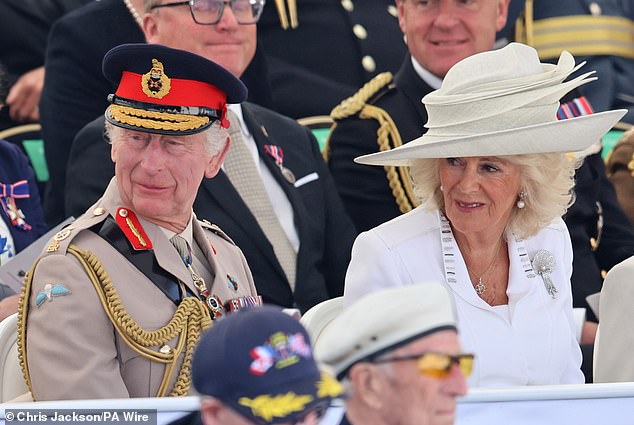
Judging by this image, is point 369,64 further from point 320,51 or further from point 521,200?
point 521,200

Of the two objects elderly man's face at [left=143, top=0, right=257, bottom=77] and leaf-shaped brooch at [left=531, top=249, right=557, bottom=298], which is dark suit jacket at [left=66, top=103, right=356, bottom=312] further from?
leaf-shaped brooch at [left=531, top=249, right=557, bottom=298]

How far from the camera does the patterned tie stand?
4566 mm

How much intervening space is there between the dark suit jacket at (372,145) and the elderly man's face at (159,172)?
1330 millimetres

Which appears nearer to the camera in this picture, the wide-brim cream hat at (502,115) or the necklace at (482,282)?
the wide-brim cream hat at (502,115)

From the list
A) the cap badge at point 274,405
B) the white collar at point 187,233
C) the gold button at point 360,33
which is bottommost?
the white collar at point 187,233

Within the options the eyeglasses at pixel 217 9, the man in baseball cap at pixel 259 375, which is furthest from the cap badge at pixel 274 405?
the eyeglasses at pixel 217 9

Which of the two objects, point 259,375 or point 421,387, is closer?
point 259,375

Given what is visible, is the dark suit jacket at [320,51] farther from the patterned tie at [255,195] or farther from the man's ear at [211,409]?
the man's ear at [211,409]

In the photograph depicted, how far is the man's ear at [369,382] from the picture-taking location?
243 centimetres

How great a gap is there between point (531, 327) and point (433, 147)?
0.57m

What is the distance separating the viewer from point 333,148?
5.09m

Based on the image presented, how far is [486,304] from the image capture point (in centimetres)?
376

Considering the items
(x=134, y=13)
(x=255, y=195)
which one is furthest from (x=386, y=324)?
(x=134, y=13)

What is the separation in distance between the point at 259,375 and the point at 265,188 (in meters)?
2.44
